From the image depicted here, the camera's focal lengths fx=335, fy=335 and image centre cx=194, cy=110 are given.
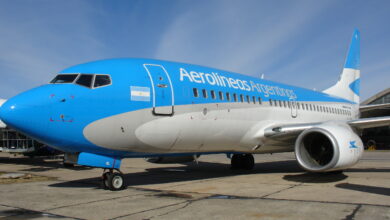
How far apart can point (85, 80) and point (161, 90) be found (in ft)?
5.91

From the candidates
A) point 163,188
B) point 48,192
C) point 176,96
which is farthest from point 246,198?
point 48,192

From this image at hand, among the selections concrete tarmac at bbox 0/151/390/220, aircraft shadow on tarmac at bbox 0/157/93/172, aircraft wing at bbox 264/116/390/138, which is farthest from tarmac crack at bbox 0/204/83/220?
aircraft shadow on tarmac at bbox 0/157/93/172

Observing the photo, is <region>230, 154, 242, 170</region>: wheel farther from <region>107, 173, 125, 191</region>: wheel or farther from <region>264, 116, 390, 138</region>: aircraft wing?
<region>107, 173, 125, 191</region>: wheel

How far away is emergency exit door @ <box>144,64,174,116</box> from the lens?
8.11 meters

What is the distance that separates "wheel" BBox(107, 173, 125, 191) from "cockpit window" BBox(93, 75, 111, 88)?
218 cm

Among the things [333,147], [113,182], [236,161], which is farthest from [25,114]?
[236,161]

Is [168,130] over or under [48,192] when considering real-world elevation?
over

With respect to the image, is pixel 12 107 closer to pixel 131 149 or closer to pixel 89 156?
pixel 89 156

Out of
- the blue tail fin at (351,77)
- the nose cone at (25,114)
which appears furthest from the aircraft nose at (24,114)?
the blue tail fin at (351,77)

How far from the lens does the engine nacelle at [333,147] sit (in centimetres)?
857

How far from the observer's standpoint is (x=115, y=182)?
793 centimetres

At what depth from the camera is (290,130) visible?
10328mm

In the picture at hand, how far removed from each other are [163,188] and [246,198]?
2.47m

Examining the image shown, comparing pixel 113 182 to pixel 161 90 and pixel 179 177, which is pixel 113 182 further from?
pixel 179 177
